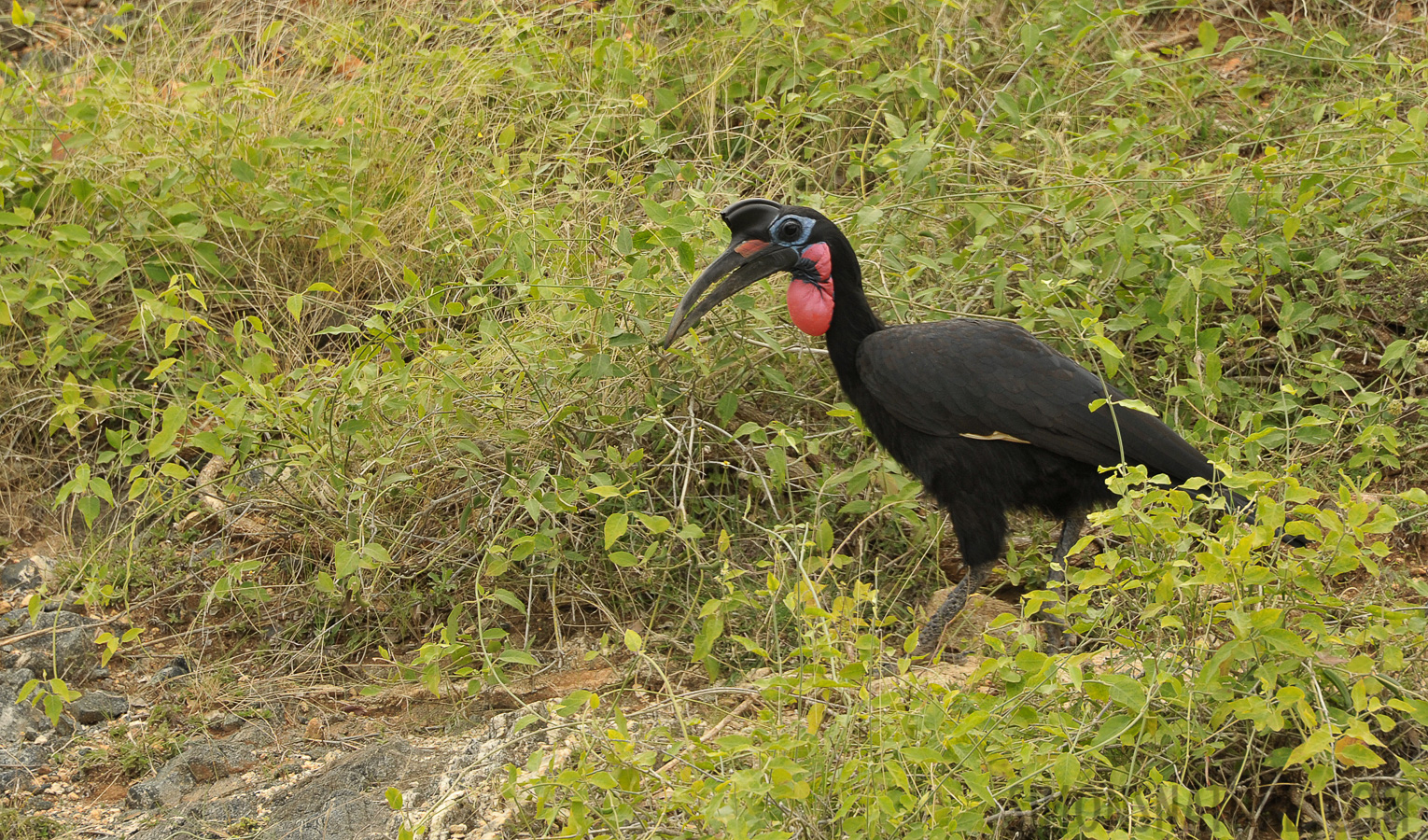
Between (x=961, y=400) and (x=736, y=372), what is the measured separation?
2.60 feet

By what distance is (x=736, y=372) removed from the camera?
3.81 metres

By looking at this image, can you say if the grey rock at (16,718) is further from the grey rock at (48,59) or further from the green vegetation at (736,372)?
the grey rock at (48,59)

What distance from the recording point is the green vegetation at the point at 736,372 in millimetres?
2297

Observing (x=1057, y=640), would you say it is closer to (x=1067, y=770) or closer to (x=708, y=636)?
(x=708, y=636)

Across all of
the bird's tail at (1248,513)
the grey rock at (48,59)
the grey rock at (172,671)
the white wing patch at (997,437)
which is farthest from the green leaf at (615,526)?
the grey rock at (48,59)

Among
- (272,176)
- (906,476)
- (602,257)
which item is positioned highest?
(272,176)

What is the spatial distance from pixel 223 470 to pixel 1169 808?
305 cm

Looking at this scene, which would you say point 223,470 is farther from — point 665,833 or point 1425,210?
point 1425,210

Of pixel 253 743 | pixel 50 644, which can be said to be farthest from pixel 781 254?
pixel 50 644

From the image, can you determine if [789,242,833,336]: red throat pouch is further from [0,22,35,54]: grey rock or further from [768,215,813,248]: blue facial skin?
[0,22,35,54]: grey rock

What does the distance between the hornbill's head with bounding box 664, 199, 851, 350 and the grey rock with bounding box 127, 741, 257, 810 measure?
153 centimetres

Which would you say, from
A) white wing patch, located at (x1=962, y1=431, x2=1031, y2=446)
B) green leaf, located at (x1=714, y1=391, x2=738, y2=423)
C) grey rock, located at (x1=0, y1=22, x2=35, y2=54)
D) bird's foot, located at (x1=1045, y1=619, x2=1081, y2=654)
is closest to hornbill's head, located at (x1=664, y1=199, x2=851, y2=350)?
green leaf, located at (x1=714, y1=391, x2=738, y2=423)

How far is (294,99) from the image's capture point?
4.79m

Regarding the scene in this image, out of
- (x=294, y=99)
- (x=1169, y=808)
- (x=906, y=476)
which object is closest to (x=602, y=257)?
(x=906, y=476)
